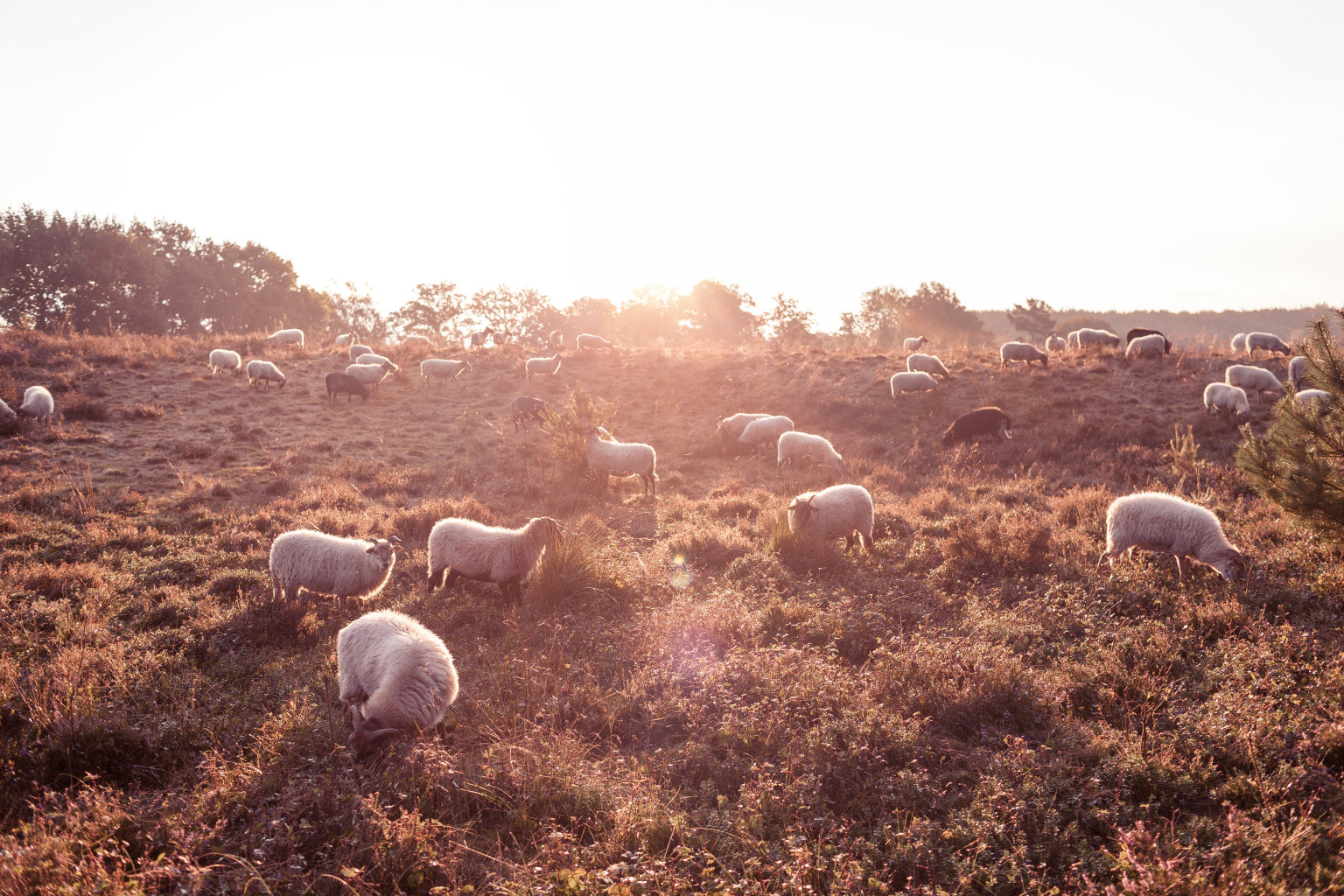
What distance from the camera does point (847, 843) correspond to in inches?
146

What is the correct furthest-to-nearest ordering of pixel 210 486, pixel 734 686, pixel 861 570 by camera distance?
pixel 210 486
pixel 861 570
pixel 734 686

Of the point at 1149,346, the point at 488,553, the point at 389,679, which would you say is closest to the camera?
the point at 389,679

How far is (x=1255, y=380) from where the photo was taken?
18.8 metres

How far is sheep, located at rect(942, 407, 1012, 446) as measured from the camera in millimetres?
17656

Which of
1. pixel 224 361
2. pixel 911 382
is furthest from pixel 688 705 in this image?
pixel 224 361

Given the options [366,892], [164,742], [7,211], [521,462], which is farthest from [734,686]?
[7,211]

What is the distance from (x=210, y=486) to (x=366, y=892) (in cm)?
1174

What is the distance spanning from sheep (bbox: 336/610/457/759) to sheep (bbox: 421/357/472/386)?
70.1ft

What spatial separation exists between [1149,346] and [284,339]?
39865 millimetres

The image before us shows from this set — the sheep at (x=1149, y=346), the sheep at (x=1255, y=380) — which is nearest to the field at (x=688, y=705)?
the sheep at (x=1255, y=380)

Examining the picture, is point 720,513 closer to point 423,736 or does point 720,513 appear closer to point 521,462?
point 521,462

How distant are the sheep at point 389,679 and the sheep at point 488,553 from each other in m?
2.20

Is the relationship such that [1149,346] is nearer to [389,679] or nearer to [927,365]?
[927,365]

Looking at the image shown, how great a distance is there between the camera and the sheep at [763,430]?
1747 centimetres
